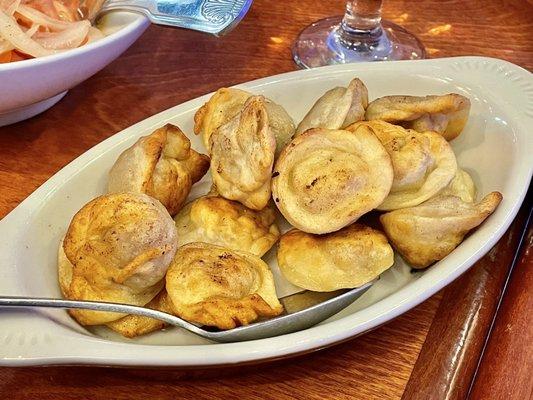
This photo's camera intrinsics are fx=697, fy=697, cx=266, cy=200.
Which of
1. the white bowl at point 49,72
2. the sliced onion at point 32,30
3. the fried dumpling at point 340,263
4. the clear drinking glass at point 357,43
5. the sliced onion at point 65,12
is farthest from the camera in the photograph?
the clear drinking glass at point 357,43

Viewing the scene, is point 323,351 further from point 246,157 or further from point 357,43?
point 357,43

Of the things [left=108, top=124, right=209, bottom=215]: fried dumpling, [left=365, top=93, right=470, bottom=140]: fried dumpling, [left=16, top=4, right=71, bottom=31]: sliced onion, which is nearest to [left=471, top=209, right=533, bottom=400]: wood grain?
[left=365, top=93, right=470, bottom=140]: fried dumpling

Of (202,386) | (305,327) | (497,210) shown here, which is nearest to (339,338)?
(305,327)

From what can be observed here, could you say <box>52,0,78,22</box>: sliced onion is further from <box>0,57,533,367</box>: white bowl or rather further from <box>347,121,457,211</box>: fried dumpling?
<box>347,121,457,211</box>: fried dumpling

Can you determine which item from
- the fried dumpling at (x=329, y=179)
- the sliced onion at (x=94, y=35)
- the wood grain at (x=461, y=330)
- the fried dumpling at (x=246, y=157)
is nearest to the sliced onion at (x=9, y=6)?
the sliced onion at (x=94, y=35)

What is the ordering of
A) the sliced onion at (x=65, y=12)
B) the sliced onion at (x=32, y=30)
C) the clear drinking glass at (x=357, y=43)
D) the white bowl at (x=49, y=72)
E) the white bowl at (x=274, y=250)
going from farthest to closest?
the clear drinking glass at (x=357, y=43), the sliced onion at (x=65, y=12), the sliced onion at (x=32, y=30), the white bowl at (x=49, y=72), the white bowl at (x=274, y=250)

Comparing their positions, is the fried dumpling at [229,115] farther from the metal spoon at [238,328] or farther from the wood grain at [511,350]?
the wood grain at [511,350]

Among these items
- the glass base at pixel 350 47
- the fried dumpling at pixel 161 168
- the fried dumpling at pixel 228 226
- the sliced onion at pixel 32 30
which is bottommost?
the glass base at pixel 350 47
